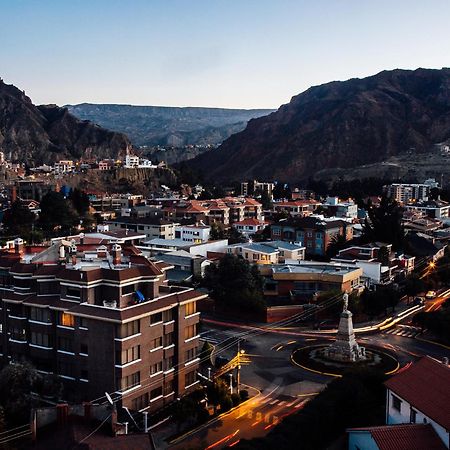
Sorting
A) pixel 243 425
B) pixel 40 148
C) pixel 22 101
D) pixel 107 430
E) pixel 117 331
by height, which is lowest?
pixel 243 425

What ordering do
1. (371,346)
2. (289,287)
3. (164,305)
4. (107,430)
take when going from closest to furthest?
1. (107,430)
2. (164,305)
3. (371,346)
4. (289,287)

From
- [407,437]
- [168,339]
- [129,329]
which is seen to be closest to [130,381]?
[129,329]

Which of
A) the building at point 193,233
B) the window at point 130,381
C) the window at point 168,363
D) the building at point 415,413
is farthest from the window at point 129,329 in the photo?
the building at point 193,233

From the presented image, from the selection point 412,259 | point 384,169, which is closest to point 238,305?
point 412,259

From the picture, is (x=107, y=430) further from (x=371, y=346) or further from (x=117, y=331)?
(x=371, y=346)

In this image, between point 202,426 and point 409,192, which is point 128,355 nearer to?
point 202,426

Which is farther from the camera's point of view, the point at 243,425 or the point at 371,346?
the point at 371,346
